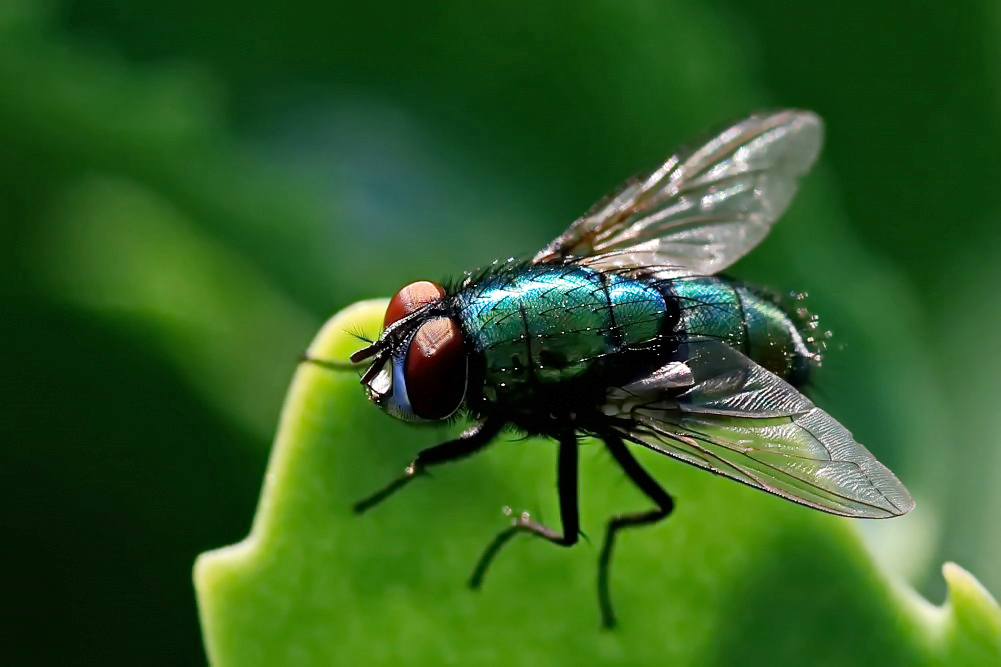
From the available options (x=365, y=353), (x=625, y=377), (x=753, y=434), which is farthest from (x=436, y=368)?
(x=753, y=434)

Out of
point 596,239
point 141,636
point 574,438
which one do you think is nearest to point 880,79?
point 596,239

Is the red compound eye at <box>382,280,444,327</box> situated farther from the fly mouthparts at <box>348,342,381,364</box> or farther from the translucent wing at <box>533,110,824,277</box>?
the translucent wing at <box>533,110,824,277</box>

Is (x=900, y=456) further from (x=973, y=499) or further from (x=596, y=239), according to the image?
(x=596, y=239)

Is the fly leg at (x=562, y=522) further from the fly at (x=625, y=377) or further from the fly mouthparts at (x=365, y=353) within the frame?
the fly mouthparts at (x=365, y=353)

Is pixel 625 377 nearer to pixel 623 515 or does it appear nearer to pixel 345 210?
pixel 623 515

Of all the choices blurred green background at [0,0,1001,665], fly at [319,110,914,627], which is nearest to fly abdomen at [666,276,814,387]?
fly at [319,110,914,627]

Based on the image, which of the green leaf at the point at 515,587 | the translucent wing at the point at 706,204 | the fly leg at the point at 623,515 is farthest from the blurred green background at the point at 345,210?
the green leaf at the point at 515,587
